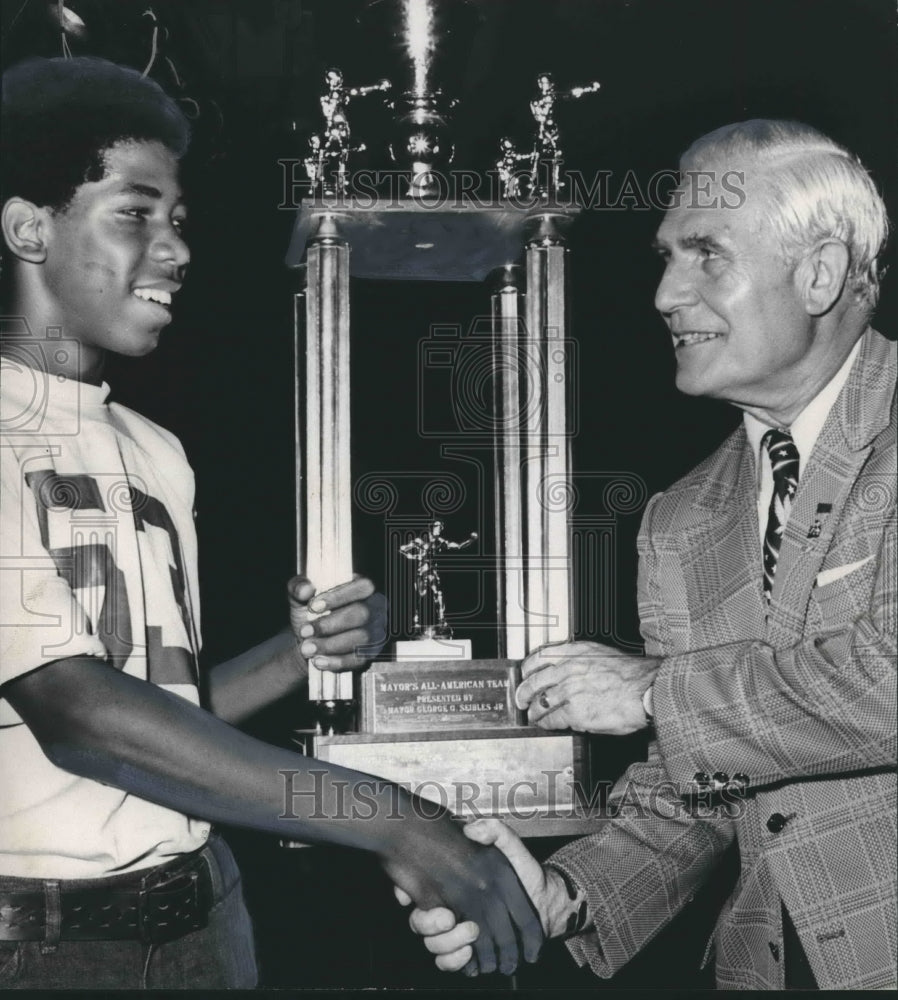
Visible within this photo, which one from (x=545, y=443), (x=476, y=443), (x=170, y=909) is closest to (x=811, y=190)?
(x=545, y=443)

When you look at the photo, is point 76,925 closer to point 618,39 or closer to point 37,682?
point 37,682

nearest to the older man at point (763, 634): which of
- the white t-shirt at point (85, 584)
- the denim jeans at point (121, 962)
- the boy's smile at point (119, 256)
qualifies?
the denim jeans at point (121, 962)

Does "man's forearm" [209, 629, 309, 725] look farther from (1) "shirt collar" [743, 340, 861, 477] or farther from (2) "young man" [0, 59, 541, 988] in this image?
(1) "shirt collar" [743, 340, 861, 477]

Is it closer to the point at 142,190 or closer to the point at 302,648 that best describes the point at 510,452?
the point at 302,648

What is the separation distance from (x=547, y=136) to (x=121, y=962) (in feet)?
5.74

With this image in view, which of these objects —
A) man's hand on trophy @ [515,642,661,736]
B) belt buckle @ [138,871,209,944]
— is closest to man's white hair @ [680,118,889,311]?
man's hand on trophy @ [515,642,661,736]

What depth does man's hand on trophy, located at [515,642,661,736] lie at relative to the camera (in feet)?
6.91

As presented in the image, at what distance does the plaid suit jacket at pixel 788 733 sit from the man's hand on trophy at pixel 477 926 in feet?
0.14

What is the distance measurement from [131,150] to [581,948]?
1.74 metres

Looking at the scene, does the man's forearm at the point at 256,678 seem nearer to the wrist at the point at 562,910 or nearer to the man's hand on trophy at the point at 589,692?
the man's hand on trophy at the point at 589,692

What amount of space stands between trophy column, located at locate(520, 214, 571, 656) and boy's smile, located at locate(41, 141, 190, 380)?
2.26 feet

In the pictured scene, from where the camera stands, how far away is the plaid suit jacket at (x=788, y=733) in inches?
74.9

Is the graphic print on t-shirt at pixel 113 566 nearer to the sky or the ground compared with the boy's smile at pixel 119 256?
nearer to the ground

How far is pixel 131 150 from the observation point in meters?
2.13
